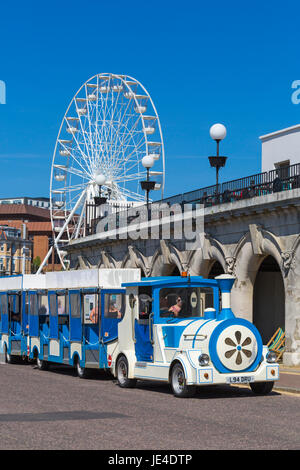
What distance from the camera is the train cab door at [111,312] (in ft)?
71.2

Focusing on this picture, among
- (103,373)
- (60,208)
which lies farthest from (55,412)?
(60,208)

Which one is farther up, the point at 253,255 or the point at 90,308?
the point at 253,255

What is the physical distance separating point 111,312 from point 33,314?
6596 millimetres

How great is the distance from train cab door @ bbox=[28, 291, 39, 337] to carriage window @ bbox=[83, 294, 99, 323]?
4494 mm

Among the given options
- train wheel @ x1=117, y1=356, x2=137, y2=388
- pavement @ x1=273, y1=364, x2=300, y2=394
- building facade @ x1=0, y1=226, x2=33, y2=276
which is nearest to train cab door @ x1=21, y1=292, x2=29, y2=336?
pavement @ x1=273, y1=364, x2=300, y2=394

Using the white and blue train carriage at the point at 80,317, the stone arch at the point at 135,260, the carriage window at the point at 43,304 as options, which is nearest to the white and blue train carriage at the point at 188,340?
the white and blue train carriage at the point at 80,317

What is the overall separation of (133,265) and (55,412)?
2785 centimetres

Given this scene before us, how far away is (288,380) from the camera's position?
21.3 m

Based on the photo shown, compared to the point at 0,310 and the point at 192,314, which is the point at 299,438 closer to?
the point at 192,314

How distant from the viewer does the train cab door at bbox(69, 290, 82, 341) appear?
23672 mm

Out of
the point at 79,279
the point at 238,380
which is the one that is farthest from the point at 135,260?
the point at 238,380

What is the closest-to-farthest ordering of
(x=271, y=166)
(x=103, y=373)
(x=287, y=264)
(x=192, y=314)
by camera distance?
(x=192, y=314)
(x=103, y=373)
(x=287, y=264)
(x=271, y=166)

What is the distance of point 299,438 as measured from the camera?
37.5 feet

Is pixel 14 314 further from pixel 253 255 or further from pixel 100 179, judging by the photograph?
pixel 100 179
